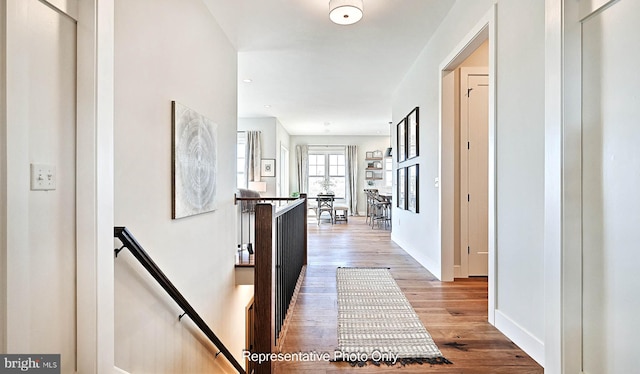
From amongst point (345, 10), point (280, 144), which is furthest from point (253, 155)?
point (345, 10)

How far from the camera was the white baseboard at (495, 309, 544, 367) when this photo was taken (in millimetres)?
1723

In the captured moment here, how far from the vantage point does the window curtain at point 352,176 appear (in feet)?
33.1

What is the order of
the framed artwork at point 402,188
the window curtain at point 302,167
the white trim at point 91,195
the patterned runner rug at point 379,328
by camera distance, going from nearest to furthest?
the white trim at point 91,195
the patterned runner rug at point 379,328
the framed artwork at point 402,188
the window curtain at point 302,167

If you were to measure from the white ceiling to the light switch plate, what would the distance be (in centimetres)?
234

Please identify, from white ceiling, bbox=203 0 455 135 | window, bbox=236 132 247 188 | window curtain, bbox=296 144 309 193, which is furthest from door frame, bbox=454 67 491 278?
window curtain, bbox=296 144 309 193

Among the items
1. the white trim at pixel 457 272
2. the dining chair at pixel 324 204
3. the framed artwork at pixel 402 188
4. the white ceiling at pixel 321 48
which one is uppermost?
the white ceiling at pixel 321 48

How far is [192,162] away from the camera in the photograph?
257cm

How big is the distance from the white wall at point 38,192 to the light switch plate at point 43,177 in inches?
0.8

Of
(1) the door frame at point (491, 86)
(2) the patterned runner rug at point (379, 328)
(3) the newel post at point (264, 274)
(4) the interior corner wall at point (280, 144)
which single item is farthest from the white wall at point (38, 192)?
(4) the interior corner wall at point (280, 144)

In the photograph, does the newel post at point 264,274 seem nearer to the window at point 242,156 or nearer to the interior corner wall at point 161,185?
the interior corner wall at point 161,185

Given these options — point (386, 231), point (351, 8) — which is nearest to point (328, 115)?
point (386, 231)

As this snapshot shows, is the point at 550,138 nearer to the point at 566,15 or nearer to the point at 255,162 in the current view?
the point at 566,15

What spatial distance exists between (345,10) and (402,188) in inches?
120

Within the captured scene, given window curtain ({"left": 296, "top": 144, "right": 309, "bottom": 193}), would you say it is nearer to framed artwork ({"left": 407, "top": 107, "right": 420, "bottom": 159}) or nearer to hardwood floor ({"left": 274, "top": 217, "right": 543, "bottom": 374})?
framed artwork ({"left": 407, "top": 107, "right": 420, "bottom": 159})
